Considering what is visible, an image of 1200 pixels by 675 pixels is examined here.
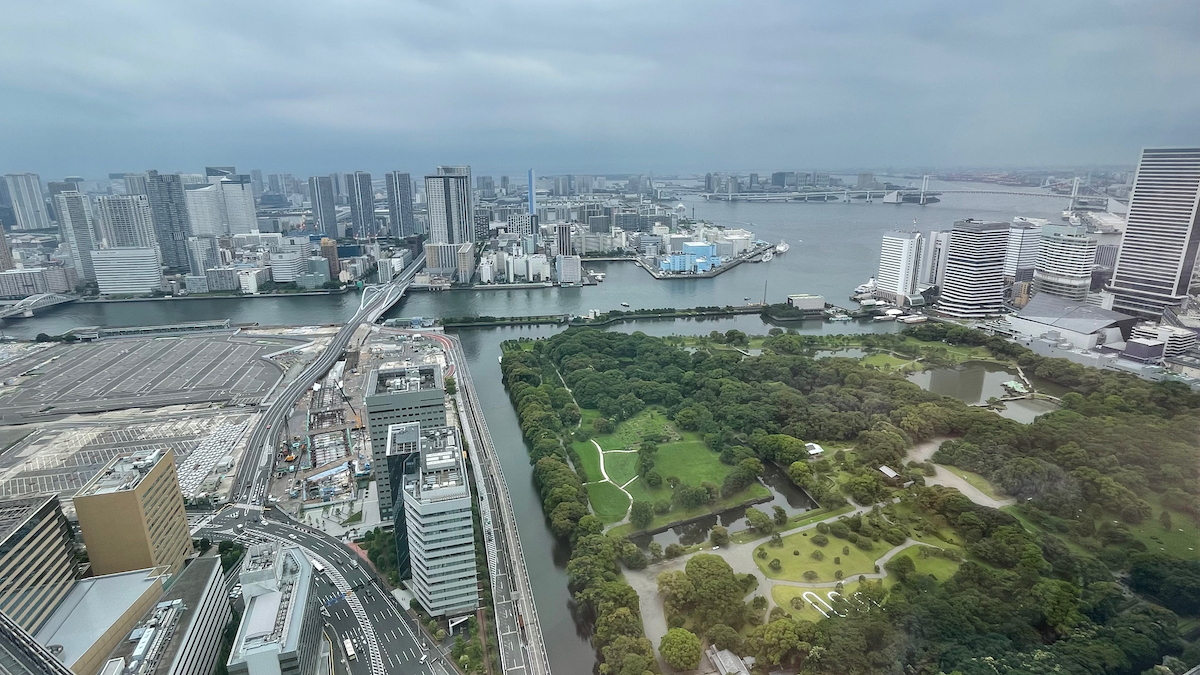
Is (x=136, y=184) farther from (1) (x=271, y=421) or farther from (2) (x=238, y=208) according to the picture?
(1) (x=271, y=421)

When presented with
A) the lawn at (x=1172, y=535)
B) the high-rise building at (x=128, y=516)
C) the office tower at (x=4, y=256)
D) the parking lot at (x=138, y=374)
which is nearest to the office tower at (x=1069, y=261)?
the lawn at (x=1172, y=535)

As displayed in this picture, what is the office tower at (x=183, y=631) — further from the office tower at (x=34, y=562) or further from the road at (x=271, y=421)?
the road at (x=271, y=421)

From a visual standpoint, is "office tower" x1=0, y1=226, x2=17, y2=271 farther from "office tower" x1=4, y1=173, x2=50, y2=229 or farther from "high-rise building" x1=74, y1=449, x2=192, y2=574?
"high-rise building" x1=74, y1=449, x2=192, y2=574

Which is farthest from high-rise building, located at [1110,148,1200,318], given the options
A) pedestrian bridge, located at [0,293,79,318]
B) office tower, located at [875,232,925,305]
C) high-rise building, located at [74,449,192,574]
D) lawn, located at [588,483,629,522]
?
pedestrian bridge, located at [0,293,79,318]

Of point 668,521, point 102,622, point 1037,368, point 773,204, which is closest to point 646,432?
point 668,521

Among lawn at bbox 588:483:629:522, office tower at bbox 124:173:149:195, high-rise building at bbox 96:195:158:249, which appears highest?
office tower at bbox 124:173:149:195

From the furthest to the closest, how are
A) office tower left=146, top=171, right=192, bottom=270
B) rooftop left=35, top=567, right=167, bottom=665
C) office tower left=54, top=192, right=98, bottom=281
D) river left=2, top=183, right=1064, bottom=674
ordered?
office tower left=146, top=171, right=192, bottom=270 < office tower left=54, top=192, right=98, bottom=281 < river left=2, top=183, right=1064, bottom=674 < rooftop left=35, top=567, right=167, bottom=665
